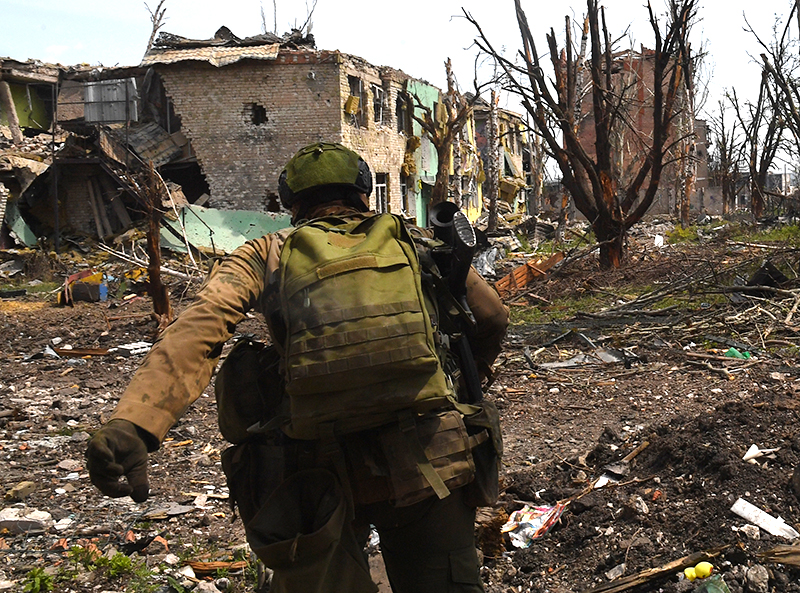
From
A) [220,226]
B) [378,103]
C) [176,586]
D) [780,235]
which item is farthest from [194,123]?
[176,586]

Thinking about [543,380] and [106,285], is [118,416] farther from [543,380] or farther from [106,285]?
[106,285]

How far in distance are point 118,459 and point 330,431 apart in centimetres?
47

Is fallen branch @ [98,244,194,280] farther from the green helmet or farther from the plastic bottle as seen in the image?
the plastic bottle

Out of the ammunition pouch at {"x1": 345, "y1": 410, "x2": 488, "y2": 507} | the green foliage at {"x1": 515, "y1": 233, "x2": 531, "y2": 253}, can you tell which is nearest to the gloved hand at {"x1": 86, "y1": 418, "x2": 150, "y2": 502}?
the ammunition pouch at {"x1": 345, "y1": 410, "x2": 488, "y2": 507}

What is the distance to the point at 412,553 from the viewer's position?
2.04 metres

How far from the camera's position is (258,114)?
2153 centimetres

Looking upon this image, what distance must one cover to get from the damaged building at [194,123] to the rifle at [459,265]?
18.9 metres

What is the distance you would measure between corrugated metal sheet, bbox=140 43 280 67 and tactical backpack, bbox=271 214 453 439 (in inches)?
792

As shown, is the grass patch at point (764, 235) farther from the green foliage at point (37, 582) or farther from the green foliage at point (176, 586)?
the green foliage at point (37, 582)

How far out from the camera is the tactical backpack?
5.74 feet

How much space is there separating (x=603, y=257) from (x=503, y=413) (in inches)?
325

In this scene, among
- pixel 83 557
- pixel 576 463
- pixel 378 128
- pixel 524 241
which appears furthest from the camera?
pixel 378 128

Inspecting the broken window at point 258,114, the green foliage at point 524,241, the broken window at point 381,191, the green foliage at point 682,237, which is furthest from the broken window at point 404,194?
the green foliage at point 682,237

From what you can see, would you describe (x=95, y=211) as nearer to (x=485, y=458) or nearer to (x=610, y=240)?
(x=610, y=240)
